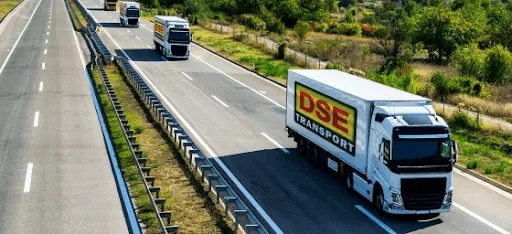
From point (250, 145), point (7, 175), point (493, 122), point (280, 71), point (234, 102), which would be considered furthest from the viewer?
point (280, 71)

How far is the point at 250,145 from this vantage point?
24.5 meters

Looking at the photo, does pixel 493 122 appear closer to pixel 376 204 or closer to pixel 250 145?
pixel 250 145

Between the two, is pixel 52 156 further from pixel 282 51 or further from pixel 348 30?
pixel 348 30

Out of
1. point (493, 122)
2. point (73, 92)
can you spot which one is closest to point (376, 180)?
point (493, 122)

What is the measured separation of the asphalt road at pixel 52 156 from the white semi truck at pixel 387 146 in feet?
21.8

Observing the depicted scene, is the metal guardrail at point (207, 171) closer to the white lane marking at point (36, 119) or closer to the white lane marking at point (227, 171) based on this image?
the white lane marking at point (227, 171)

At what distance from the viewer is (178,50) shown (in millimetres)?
47812

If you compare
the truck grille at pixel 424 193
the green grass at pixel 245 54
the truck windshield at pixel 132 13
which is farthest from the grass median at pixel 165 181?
the truck windshield at pixel 132 13

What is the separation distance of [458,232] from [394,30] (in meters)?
38.4

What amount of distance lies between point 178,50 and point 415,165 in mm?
33183

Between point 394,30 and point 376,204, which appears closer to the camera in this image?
point 376,204

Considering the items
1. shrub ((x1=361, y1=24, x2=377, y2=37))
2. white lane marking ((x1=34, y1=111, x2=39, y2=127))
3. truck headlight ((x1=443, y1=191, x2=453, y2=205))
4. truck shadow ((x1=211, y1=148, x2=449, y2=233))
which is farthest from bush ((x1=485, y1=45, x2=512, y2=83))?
shrub ((x1=361, y1=24, x2=377, y2=37))

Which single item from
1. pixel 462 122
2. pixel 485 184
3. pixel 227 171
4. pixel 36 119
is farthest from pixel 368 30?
pixel 227 171

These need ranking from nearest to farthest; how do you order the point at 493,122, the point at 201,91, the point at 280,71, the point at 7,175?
the point at 7,175 < the point at 493,122 < the point at 201,91 < the point at 280,71
